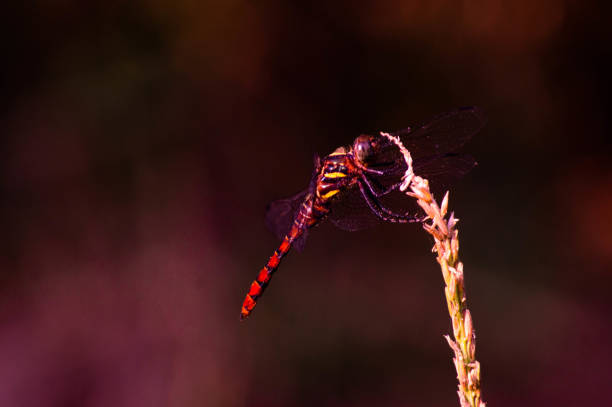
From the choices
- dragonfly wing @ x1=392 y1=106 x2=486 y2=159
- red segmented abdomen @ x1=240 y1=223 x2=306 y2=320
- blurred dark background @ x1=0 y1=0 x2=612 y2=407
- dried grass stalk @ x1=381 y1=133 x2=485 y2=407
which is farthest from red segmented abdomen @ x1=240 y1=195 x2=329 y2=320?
blurred dark background @ x1=0 y1=0 x2=612 y2=407

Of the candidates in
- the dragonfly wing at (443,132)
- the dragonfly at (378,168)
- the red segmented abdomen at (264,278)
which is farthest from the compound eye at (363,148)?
the red segmented abdomen at (264,278)

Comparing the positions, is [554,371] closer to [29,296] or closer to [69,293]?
[69,293]

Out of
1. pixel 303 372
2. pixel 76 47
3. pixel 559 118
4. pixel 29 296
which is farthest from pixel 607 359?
pixel 76 47

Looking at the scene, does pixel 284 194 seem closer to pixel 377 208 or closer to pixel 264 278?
pixel 264 278

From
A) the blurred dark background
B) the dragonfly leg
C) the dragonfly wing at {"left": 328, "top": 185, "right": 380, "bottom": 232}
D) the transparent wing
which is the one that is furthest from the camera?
the blurred dark background

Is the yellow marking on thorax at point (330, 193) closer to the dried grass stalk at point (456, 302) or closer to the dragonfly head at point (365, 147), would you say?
the dragonfly head at point (365, 147)

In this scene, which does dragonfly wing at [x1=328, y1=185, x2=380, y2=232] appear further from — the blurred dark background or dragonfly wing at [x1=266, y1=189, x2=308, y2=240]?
the blurred dark background

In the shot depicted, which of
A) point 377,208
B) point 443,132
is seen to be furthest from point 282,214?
point 443,132
